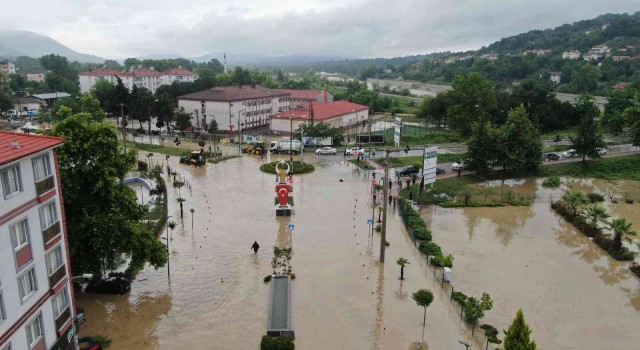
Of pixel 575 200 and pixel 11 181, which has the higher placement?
pixel 11 181

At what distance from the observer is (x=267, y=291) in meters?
21.3

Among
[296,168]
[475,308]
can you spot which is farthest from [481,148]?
[475,308]

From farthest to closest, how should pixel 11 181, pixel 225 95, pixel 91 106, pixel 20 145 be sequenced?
1. pixel 225 95
2. pixel 91 106
3. pixel 20 145
4. pixel 11 181

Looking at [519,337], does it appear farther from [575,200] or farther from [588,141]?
[588,141]

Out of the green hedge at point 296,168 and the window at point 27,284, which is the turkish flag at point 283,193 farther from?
the window at point 27,284

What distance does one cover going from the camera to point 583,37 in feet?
620

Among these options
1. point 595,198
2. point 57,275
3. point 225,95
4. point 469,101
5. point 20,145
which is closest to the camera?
point 20,145

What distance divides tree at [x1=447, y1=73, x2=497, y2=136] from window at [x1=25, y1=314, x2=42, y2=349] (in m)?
54.1

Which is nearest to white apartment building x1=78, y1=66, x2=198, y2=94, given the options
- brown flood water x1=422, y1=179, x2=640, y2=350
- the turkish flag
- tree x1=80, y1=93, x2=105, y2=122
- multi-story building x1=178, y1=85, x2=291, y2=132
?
tree x1=80, y1=93, x2=105, y2=122

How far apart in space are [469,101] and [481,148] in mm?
20573

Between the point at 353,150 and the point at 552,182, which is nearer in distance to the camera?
the point at 552,182

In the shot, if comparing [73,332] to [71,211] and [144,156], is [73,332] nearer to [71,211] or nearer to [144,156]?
[71,211]

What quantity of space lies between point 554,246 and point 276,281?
53.1ft

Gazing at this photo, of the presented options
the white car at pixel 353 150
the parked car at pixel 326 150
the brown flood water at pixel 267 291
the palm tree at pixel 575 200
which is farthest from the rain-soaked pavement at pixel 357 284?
the parked car at pixel 326 150
